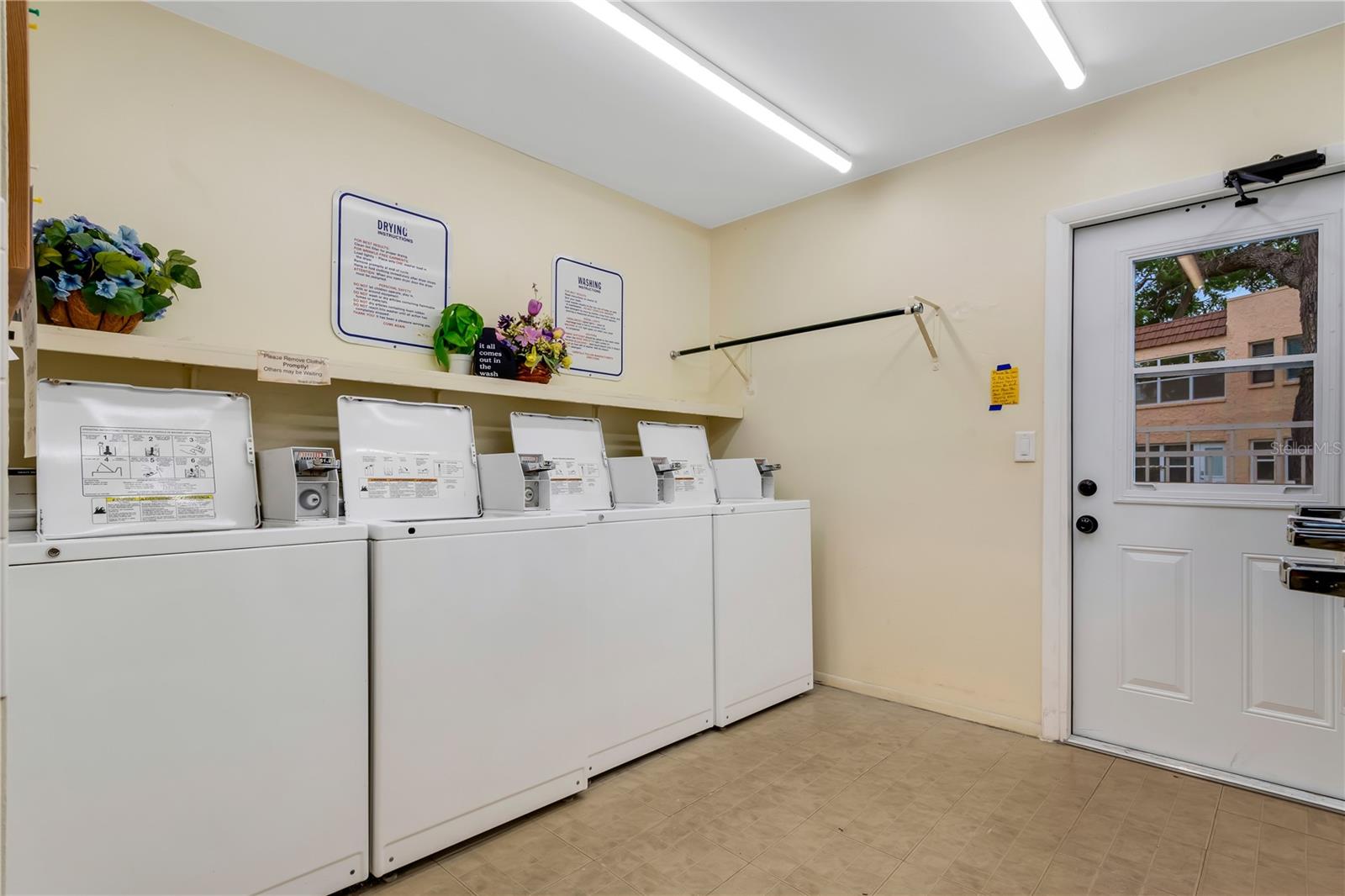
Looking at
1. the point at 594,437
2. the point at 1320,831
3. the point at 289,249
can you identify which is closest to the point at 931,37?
the point at 594,437

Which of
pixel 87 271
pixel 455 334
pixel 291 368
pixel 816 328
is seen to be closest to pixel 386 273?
pixel 455 334

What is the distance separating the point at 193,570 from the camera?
5.17ft

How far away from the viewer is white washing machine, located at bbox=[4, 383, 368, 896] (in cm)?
140

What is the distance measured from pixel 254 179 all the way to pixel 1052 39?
2610 mm

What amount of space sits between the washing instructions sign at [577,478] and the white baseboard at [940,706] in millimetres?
1470

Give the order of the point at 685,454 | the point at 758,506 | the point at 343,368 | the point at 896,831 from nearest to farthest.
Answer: the point at 896,831 < the point at 343,368 < the point at 758,506 < the point at 685,454

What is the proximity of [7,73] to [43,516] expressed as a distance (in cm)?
126

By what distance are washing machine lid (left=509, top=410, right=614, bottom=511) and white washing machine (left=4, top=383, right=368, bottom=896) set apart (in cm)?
109

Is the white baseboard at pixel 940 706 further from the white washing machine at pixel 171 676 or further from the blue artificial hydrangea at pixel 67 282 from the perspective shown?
the blue artificial hydrangea at pixel 67 282

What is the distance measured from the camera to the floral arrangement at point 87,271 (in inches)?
70.7

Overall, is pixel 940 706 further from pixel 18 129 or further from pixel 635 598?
pixel 18 129

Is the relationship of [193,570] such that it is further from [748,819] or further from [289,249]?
[748,819]

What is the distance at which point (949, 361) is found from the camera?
304 centimetres

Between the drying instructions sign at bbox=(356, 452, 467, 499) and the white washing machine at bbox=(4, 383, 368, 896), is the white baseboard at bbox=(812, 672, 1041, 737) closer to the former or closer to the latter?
the drying instructions sign at bbox=(356, 452, 467, 499)
